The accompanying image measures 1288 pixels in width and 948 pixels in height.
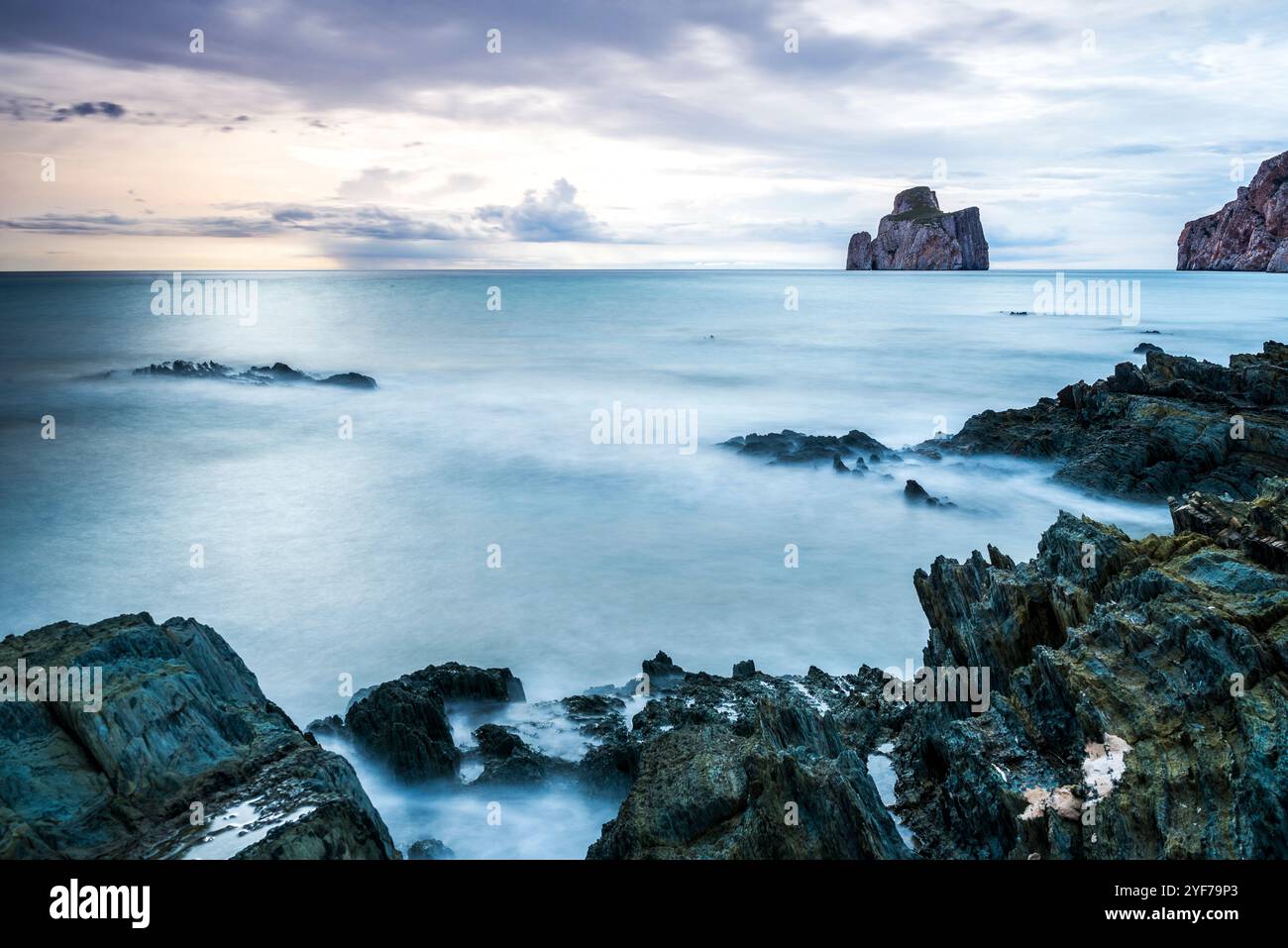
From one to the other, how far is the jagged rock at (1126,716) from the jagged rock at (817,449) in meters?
12.3

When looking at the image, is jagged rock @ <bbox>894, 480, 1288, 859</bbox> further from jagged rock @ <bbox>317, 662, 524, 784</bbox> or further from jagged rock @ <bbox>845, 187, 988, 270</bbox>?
jagged rock @ <bbox>845, 187, 988, 270</bbox>

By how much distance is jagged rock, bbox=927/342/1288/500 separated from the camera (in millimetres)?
15688

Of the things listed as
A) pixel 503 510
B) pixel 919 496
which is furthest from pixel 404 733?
pixel 919 496

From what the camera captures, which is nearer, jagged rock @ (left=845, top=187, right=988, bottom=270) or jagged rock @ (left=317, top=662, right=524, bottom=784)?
jagged rock @ (left=317, top=662, right=524, bottom=784)

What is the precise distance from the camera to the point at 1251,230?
13362 cm

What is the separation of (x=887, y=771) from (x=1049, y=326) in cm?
5250

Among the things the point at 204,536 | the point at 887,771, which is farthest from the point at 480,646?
the point at 204,536

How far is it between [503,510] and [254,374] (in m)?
20.7

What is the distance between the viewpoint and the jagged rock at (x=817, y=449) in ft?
69.0

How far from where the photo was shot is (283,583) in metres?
14.3
